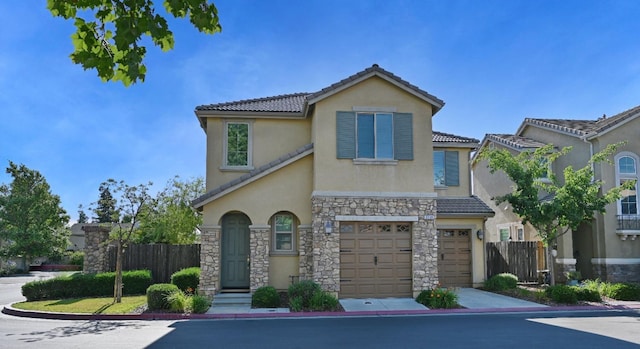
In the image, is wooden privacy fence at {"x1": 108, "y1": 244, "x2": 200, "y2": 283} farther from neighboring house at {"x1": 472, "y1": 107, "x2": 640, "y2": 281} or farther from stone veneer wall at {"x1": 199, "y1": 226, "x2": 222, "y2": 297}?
neighboring house at {"x1": 472, "y1": 107, "x2": 640, "y2": 281}

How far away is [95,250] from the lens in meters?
19.0

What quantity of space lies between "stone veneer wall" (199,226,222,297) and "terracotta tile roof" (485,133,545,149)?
1516 cm

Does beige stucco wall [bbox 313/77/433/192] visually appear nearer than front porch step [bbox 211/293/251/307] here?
No

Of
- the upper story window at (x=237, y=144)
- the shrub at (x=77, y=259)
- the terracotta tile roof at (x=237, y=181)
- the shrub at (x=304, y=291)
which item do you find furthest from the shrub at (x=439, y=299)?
the shrub at (x=77, y=259)

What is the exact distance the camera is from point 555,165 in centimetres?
2334

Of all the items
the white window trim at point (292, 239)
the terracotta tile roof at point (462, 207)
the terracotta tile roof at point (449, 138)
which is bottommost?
the white window trim at point (292, 239)

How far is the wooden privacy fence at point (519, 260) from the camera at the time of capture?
21.1 m

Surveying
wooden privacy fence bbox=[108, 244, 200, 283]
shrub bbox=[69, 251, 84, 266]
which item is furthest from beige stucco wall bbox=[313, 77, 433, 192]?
shrub bbox=[69, 251, 84, 266]

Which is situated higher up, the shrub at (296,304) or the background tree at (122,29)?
the background tree at (122,29)

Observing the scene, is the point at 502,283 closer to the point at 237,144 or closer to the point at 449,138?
the point at 449,138

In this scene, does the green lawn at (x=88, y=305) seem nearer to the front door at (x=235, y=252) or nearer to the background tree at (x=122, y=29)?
the front door at (x=235, y=252)

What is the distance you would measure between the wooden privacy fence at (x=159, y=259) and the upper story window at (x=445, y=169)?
10.8 m

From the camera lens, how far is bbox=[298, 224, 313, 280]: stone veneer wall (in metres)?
16.1

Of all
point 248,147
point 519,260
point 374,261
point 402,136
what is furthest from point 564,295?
point 248,147
